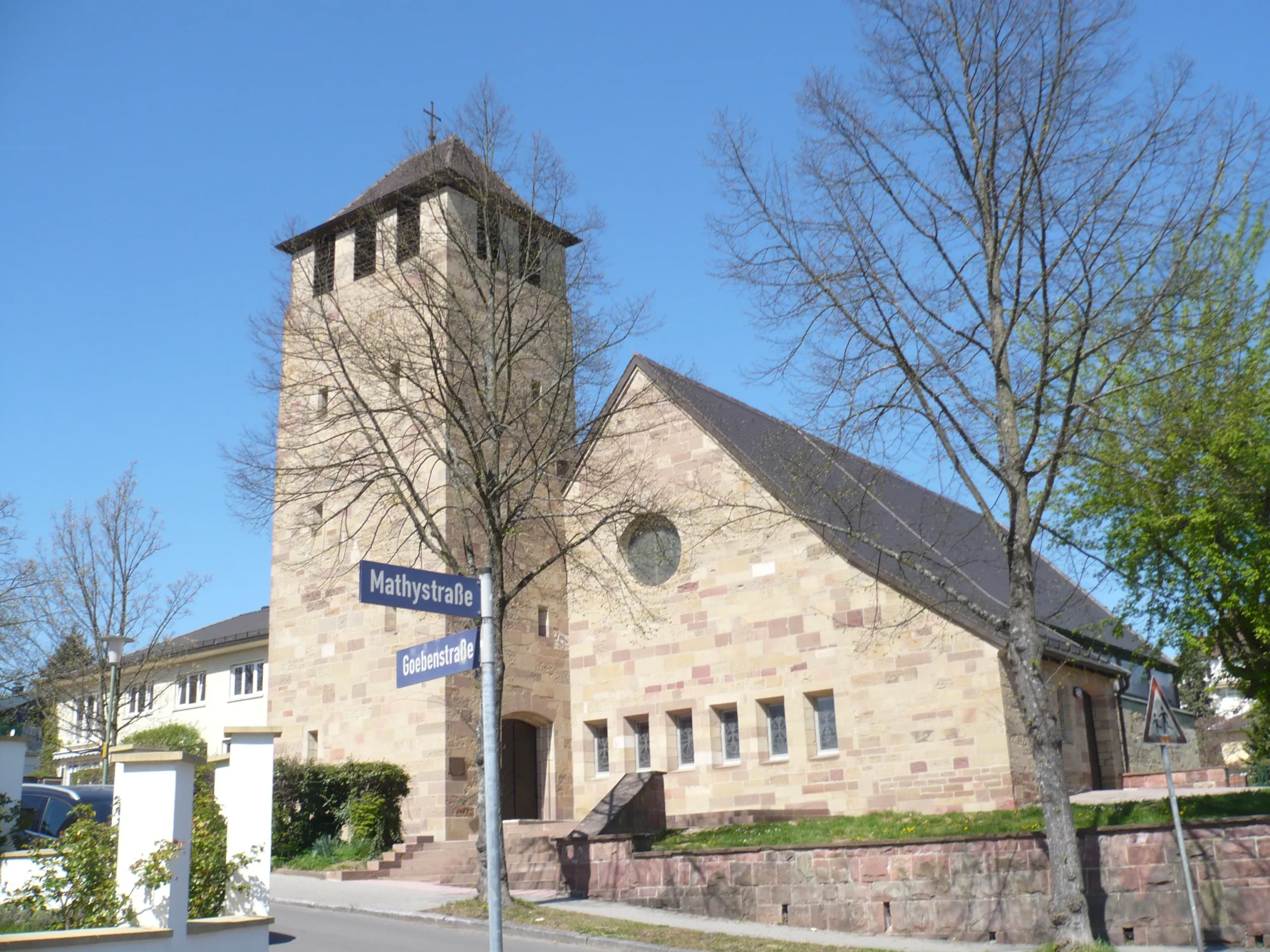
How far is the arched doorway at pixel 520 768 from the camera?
23.6 meters

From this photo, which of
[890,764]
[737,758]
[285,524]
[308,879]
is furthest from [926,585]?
[285,524]

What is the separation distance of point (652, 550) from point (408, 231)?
7944mm

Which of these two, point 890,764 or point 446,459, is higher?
point 446,459

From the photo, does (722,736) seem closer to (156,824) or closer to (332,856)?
(332,856)

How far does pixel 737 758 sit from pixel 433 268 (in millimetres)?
10687

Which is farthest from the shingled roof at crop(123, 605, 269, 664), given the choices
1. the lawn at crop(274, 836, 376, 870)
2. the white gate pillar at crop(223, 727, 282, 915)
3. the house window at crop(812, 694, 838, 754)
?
the white gate pillar at crop(223, 727, 282, 915)

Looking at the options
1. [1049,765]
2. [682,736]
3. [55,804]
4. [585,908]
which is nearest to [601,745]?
[682,736]

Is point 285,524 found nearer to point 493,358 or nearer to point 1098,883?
point 493,358

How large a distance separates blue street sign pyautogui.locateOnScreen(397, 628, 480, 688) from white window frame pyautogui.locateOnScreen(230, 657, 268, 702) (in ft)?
88.8

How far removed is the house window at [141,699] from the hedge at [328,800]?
8538 millimetres

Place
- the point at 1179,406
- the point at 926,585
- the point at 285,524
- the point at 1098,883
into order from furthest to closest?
the point at 285,524 → the point at 926,585 → the point at 1179,406 → the point at 1098,883

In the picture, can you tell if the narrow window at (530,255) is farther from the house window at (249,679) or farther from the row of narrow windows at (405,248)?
the house window at (249,679)

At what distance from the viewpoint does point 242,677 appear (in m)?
34.2

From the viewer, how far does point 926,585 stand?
2114cm
